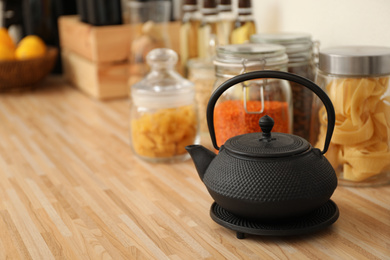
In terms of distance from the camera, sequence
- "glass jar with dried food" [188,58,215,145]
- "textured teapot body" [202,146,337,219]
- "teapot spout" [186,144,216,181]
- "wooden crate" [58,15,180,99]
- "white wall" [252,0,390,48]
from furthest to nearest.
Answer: "wooden crate" [58,15,180,99] → "glass jar with dried food" [188,58,215,145] → "white wall" [252,0,390,48] → "teapot spout" [186,144,216,181] → "textured teapot body" [202,146,337,219]

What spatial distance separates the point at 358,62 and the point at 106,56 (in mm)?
978

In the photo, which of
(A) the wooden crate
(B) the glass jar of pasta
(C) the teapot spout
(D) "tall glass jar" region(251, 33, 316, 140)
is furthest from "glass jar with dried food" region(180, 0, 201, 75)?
(C) the teapot spout

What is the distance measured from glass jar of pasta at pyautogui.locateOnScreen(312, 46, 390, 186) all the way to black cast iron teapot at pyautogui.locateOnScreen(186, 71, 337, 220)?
156 mm

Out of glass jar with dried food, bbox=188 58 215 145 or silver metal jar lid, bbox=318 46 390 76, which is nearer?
silver metal jar lid, bbox=318 46 390 76

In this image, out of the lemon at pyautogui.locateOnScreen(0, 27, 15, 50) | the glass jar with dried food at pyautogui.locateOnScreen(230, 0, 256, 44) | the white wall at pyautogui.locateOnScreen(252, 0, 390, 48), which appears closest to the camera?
the white wall at pyautogui.locateOnScreen(252, 0, 390, 48)

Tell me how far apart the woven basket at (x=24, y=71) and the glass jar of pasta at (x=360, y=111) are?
45.3 inches

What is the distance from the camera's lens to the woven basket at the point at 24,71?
6.05 ft

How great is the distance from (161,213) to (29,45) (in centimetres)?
115

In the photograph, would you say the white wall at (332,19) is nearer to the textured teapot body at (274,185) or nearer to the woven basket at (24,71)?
the textured teapot body at (274,185)

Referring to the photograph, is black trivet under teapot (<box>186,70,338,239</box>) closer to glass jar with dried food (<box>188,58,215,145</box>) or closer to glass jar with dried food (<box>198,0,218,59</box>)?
glass jar with dried food (<box>188,58,215,145</box>)

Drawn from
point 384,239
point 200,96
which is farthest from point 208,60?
point 384,239

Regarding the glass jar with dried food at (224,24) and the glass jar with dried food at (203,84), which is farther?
the glass jar with dried food at (224,24)

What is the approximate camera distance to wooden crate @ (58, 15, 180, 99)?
68.9 inches

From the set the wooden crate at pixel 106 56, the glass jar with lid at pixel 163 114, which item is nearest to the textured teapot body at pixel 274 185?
the glass jar with lid at pixel 163 114
